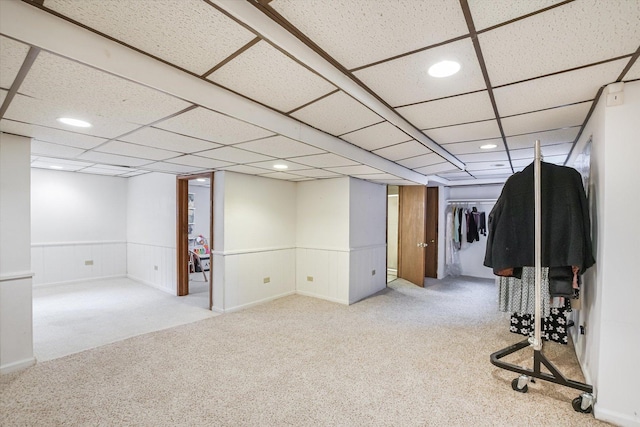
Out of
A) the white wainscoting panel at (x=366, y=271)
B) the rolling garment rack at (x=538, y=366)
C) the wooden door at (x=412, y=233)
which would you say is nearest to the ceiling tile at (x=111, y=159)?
the white wainscoting panel at (x=366, y=271)

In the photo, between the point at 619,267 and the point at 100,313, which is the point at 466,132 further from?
the point at 100,313

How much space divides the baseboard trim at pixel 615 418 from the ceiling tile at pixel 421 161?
2.60m

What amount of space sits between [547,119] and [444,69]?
141 cm

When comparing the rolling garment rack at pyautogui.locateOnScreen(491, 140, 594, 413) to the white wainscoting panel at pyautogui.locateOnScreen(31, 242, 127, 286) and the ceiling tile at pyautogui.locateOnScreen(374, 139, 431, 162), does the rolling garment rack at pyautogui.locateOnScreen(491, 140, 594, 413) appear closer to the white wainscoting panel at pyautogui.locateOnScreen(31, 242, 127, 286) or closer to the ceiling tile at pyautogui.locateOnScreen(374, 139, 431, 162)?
the ceiling tile at pyautogui.locateOnScreen(374, 139, 431, 162)

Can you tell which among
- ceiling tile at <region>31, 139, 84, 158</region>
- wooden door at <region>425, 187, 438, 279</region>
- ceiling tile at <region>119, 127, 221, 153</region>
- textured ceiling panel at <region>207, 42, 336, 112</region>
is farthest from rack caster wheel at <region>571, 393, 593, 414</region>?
ceiling tile at <region>31, 139, 84, 158</region>

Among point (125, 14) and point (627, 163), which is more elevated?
point (125, 14)

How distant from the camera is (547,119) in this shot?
2428mm

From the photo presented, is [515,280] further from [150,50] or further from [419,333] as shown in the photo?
[150,50]

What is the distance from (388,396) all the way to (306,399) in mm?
614

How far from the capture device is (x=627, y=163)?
183 centimetres

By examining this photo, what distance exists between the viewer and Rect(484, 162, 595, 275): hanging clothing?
207 cm

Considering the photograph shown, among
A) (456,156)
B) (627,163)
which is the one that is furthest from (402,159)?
(627,163)

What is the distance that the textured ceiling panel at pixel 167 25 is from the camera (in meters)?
1.12

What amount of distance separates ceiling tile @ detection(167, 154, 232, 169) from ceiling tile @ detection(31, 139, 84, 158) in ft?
3.06
